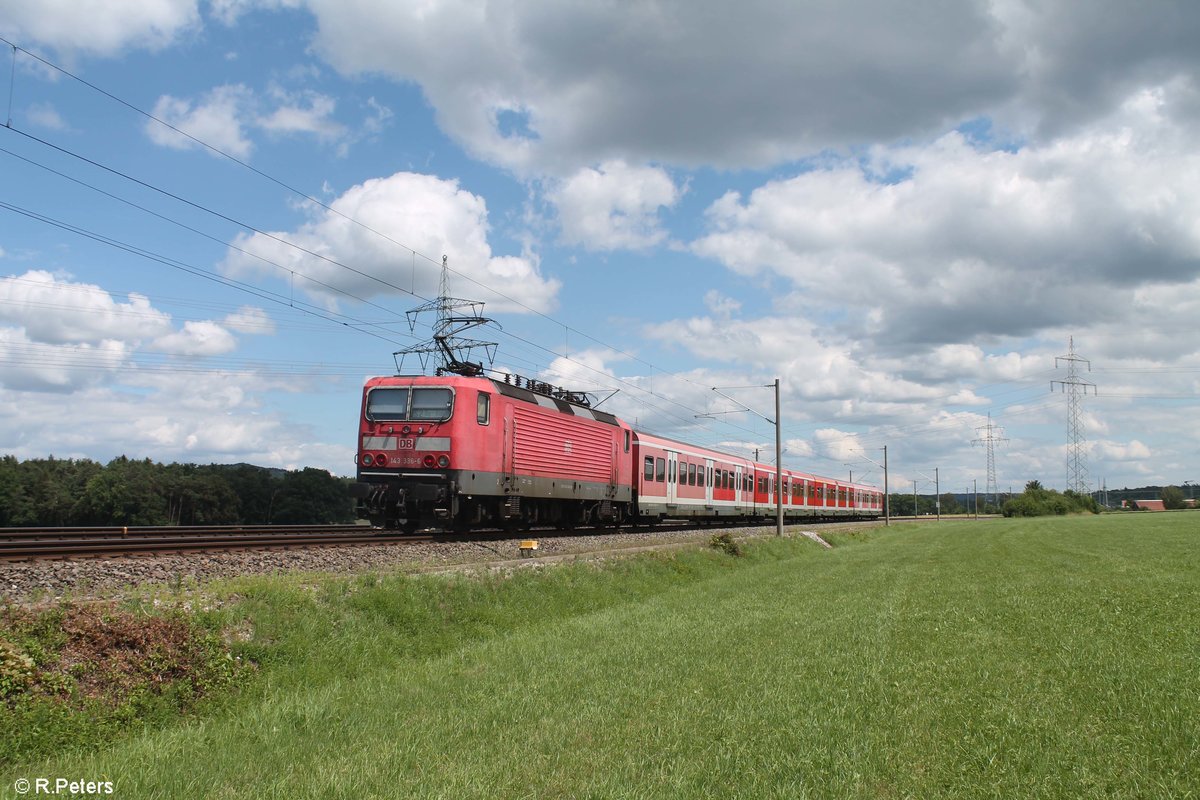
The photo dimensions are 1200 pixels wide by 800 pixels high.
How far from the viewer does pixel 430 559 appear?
57.1 ft

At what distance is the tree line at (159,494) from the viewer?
4878 centimetres

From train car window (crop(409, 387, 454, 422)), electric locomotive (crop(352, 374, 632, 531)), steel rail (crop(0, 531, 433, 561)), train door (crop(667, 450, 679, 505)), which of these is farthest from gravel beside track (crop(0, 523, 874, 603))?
train door (crop(667, 450, 679, 505))

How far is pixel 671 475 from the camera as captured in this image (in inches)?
1554

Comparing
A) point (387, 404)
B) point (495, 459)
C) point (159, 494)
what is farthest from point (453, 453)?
point (159, 494)

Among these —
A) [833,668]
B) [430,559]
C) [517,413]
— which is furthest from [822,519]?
[833,668]

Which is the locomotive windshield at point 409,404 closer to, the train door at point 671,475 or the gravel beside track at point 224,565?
the gravel beside track at point 224,565

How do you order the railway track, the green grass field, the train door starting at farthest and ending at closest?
the train door → the railway track → the green grass field

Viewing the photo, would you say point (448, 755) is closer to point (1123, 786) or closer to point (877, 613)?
point (1123, 786)

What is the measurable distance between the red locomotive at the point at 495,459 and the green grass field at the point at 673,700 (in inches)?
286

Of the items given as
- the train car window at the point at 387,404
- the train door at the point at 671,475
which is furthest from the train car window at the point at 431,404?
the train door at the point at 671,475

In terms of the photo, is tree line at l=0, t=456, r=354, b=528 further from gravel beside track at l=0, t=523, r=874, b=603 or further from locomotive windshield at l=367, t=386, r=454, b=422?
gravel beside track at l=0, t=523, r=874, b=603

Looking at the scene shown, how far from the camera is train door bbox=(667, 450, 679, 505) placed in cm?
3912

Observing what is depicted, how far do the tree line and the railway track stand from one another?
2864 cm

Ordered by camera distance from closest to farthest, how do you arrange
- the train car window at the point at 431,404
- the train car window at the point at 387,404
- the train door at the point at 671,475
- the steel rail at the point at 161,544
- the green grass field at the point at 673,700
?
the green grass field at the point at 673,700 → the steel rail at the point at 161,544 → the train car window at the point at 431,404 → the train car window at the point at 387,404 → the train door at the point at 671,475
